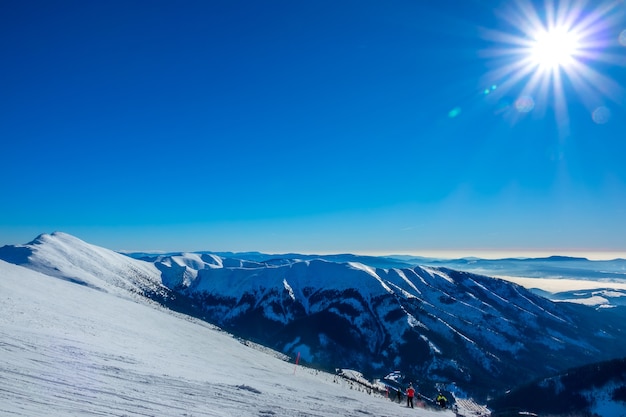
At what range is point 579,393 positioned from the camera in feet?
465

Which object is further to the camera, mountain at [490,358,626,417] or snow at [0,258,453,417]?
mountain at [490,358,626,417]

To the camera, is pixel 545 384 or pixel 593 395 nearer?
pixel 593 395

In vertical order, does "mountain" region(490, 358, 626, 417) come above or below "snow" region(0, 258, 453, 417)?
below

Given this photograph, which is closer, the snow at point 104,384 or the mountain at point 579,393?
the snow at point 104,384

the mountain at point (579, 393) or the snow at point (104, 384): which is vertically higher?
the snow at point (104, 384)

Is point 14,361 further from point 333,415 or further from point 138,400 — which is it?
point 333,415

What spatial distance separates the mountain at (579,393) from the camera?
133125 millimetres

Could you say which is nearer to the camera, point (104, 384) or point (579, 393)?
point (104, 384)

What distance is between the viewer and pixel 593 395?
453ft

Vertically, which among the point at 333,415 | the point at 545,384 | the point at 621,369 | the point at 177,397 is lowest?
the point at 545,384

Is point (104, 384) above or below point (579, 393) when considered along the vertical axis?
above

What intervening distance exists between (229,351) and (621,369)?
15390 cm

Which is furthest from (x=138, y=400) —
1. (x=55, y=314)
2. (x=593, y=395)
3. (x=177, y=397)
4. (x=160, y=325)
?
(x=593, y=395)

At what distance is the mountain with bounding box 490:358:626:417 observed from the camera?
133125mm
